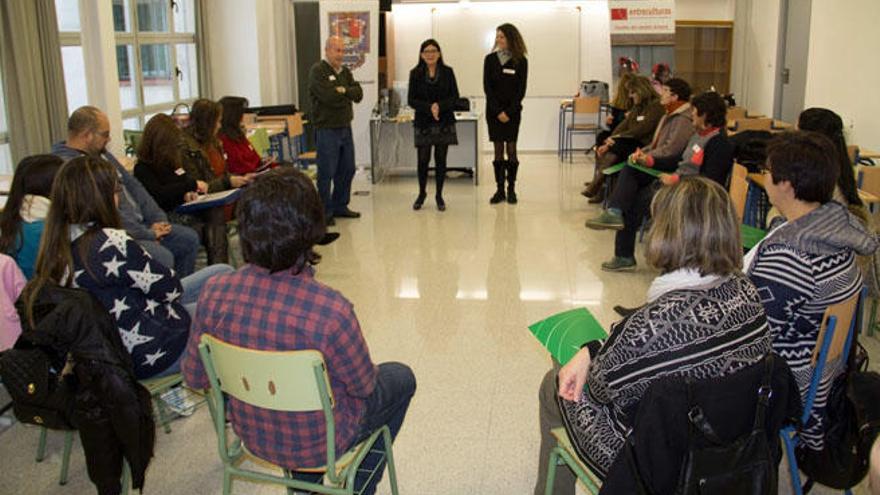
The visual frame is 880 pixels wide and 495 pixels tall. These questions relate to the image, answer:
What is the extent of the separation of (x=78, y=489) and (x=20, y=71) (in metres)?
3.39

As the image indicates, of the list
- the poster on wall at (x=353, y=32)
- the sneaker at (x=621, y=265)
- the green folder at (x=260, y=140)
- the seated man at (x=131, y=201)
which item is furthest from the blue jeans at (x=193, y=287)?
the poster on wall at (x=353, y=32)

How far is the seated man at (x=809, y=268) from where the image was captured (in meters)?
2.38

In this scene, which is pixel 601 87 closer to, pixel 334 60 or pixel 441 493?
pixel 334 60

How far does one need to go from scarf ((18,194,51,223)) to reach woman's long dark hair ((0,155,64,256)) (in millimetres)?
11

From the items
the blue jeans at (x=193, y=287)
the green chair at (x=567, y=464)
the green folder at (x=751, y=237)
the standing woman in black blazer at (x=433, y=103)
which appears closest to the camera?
the green chair at (x=567, y=464)

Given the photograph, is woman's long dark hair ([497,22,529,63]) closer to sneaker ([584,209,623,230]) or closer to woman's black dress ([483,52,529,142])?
woman's black dress ([483,52,529,142])

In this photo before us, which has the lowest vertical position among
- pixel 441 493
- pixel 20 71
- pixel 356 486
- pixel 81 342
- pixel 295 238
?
pixel 441 493

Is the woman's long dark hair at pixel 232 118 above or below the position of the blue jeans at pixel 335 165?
above

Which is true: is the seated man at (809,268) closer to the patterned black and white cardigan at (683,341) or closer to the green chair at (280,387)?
the patterned black and white cardigan at (683,341)

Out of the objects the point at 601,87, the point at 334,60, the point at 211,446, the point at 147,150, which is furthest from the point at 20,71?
the point at 601,87

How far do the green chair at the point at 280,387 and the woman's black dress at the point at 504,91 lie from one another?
18.5 feet

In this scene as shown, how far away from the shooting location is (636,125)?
671 centimetres

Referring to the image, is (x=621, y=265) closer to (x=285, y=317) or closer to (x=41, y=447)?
(x=41, y=447)

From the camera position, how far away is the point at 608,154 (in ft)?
23.1
